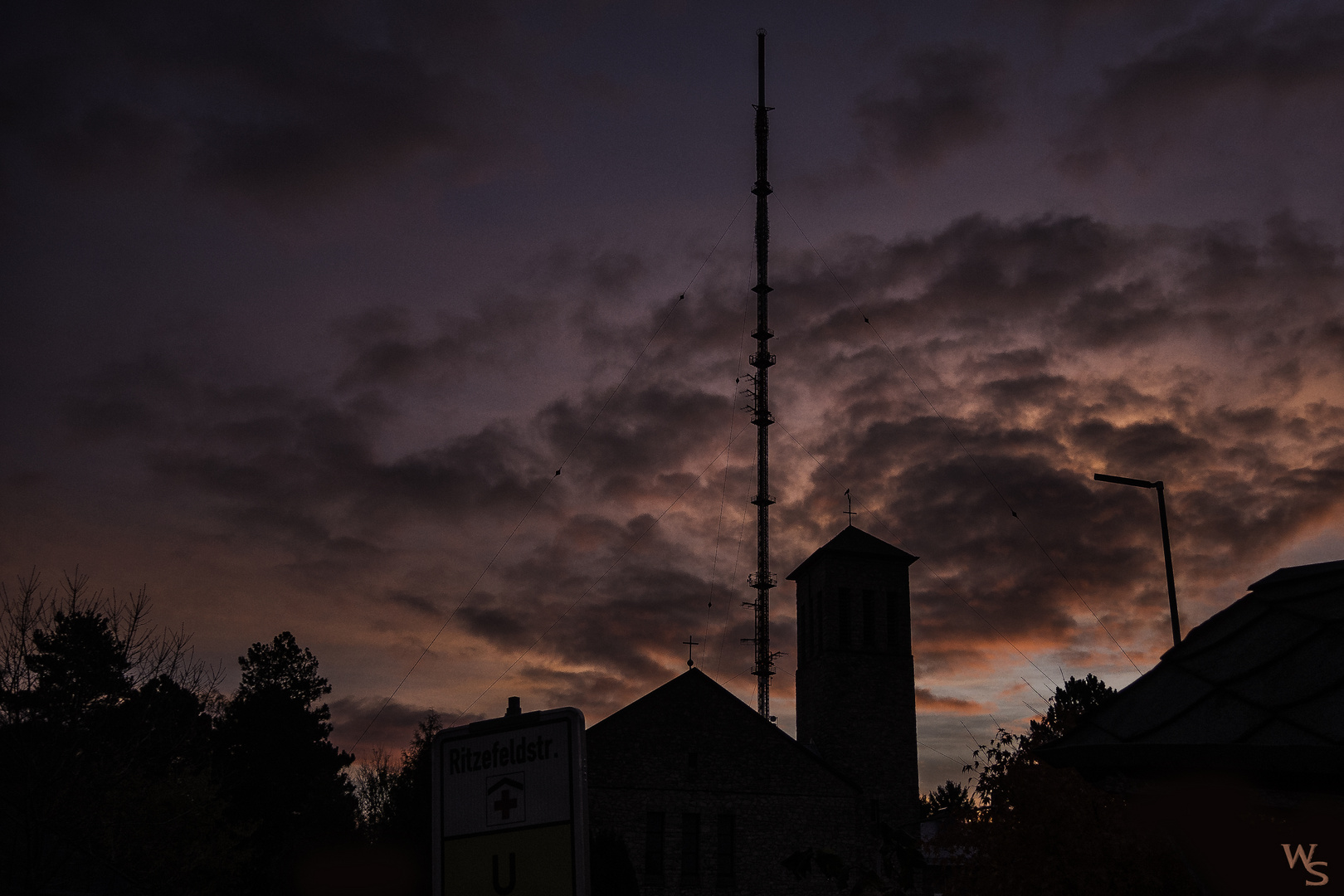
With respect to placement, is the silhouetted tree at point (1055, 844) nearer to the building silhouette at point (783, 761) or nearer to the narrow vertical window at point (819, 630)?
the building silhouette at point (783, 761)

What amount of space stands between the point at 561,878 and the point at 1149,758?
12.9 ft

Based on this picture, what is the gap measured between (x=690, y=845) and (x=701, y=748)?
140 inches

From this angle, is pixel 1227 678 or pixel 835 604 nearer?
pixel 1227 678

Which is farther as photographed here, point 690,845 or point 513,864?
point 690,845

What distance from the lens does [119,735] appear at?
145 ft

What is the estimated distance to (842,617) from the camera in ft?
143

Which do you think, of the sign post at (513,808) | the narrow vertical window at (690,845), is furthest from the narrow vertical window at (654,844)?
the sign post at (513,808)

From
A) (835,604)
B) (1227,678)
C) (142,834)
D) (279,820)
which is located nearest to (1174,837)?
(1227,678)

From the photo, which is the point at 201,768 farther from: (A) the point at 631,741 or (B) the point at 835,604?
(B) the point at 835,604

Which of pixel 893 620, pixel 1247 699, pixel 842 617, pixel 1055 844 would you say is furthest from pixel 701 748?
pixel 1247 699

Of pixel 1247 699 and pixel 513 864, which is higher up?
pixel 1247 699

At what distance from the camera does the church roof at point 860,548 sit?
4428 centimetres

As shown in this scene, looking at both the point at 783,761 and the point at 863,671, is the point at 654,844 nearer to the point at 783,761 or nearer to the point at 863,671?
the point at 783,761

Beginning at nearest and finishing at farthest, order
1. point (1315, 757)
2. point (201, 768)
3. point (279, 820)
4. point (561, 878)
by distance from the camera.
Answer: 1. point (561, 878)
2. point (1315, 757)
3. point (201, 768)
4. point (279, 820)
